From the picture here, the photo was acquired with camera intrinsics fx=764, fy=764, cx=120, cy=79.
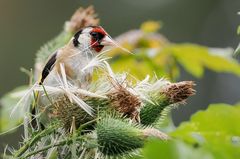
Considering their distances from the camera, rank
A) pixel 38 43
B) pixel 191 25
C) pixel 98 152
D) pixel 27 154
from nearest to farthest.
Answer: pixel 27 154
pixel 98 152
pixel 38 43
pixel 191 25

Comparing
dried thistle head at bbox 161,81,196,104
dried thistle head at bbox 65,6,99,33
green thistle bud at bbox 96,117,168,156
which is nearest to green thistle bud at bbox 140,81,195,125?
dried thistle head at bbox 161,81,196,104

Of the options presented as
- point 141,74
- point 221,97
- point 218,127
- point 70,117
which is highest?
point 70,117

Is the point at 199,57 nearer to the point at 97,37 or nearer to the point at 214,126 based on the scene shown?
the point at 97,37

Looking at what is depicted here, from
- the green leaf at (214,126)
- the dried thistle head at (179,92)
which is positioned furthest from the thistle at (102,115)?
the green leaf at (214,126)

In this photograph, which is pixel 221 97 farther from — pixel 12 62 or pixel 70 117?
pixel 70 117

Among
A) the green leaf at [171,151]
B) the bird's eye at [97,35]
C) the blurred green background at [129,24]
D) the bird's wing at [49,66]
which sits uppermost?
the green leaf at [171,151]

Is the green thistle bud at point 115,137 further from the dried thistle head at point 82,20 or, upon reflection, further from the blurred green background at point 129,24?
the blurred green background at point 129,24

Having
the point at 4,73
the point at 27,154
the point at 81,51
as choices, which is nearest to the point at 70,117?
the point at 27,154

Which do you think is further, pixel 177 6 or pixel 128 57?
pixel 177 6
